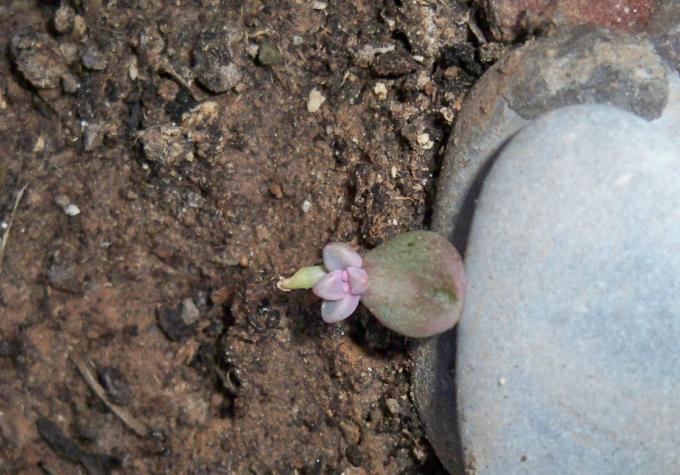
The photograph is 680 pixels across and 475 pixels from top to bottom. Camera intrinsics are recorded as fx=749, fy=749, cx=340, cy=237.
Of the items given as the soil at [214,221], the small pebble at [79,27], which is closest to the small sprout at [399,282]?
the soil at [214,221]

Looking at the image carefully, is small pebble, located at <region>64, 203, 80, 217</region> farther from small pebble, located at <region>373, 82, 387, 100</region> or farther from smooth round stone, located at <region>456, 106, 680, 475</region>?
smooth round stone, located at <region>456, 106, 680, 475</region>

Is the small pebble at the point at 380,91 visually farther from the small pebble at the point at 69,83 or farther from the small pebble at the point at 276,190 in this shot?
the small pebble at the point at 69,83

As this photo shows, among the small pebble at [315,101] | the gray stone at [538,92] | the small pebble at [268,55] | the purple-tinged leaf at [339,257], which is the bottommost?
the purple-tinged leaf at [339,257]

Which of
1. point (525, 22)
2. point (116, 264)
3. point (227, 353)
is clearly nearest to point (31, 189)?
point (116, 264)

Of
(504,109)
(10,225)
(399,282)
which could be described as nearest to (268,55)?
(504,109)

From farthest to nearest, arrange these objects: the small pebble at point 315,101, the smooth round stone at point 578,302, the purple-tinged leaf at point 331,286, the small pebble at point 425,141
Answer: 1. the small pebble at point 315,101
2. the small pebble at point 425,141
3. the purple-tinged leaf at point 331,286
4. the smooth round stone at point 578,302
